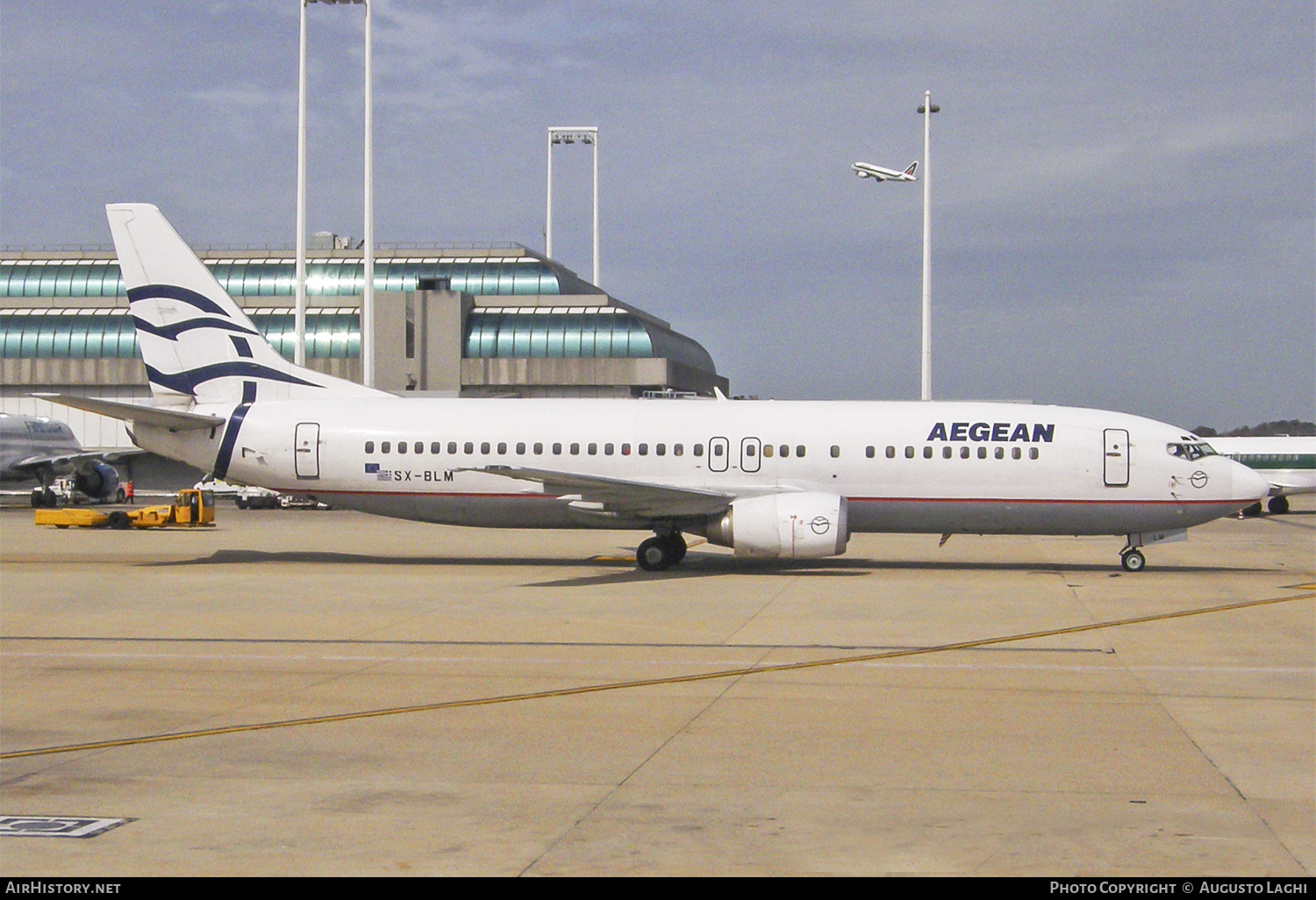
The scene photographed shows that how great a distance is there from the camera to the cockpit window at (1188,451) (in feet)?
89.2

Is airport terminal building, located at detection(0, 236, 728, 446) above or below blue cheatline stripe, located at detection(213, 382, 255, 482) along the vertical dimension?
above

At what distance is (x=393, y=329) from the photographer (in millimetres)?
69500

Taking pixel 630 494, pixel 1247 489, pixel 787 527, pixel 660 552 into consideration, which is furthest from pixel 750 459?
pixel 1247 489

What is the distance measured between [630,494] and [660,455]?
8.05 feet

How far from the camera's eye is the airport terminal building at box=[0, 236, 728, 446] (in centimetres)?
7069

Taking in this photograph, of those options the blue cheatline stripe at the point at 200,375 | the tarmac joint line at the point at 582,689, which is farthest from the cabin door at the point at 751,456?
the blue cheatline stripe at the point at 200,375

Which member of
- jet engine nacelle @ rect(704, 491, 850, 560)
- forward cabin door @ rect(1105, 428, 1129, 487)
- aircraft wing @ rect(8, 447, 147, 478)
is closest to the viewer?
jet engine nacelle @ rect(704, 491, 850, 560)

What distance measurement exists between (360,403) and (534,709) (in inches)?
718

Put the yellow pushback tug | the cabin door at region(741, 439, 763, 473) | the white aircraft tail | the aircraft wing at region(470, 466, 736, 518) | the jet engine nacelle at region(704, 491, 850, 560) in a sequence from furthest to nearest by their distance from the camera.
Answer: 1. the yellow pushback tug
2. the white aircraft tail
3. the cabin door at region(741, 439, 763, 473)
4. the jet engine nacelle at region(704, 491, 850, 560)
5. the aircraft wing at region(470, 466, 736, 518)

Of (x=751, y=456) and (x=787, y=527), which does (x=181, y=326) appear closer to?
(x=751, y=456)

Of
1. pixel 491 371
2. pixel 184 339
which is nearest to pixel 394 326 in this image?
pixel 491 371

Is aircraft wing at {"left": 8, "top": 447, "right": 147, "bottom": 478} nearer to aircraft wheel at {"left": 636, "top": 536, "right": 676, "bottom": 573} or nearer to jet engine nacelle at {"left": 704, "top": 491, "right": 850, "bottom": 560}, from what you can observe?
aircraft wheel at {"left": 636, "top": 536, "right": 676, "bottom": 573}

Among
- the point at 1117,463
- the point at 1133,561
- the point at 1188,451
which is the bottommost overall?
the point at 1133,561

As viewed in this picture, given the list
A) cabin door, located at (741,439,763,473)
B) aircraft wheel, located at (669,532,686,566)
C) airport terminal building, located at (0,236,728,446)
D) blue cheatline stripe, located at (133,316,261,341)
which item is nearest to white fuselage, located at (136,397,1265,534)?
cabin door, located at (741,439,763,473)
